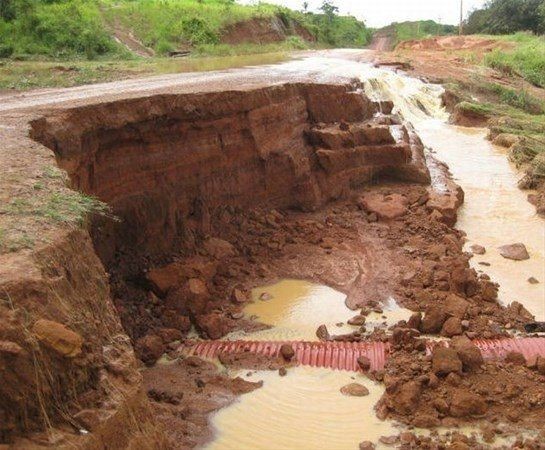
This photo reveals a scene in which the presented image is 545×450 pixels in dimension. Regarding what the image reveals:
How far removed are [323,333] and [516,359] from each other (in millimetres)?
2274

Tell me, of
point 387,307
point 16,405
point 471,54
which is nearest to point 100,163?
point 387,307

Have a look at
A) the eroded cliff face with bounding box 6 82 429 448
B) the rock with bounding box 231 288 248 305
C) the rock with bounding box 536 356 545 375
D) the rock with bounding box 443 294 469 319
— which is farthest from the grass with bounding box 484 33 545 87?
the rock with bounding box 536 356 545 375

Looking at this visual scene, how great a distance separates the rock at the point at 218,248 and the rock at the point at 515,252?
15.7ft

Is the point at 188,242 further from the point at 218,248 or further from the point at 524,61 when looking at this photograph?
the point at 524,61

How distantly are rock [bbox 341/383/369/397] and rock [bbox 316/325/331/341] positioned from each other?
1095mm

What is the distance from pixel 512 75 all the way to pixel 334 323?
2138 centimetres

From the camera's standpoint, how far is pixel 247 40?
115 feet

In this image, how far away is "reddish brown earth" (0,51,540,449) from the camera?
11.8 ft

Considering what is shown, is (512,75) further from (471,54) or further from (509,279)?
(509,279)

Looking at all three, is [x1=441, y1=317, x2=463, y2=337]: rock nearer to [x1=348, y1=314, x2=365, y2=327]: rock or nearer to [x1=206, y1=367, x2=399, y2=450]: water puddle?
[x1=348, y1=314, x2=365, y2=327]: rock

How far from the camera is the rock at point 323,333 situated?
25.3 ft

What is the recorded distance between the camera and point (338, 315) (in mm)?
8484

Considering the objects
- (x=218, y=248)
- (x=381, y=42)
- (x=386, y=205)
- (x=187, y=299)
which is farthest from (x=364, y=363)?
(x=381, y=42)

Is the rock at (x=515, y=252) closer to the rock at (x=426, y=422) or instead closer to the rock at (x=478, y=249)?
the rock at (x=478, y=249)
